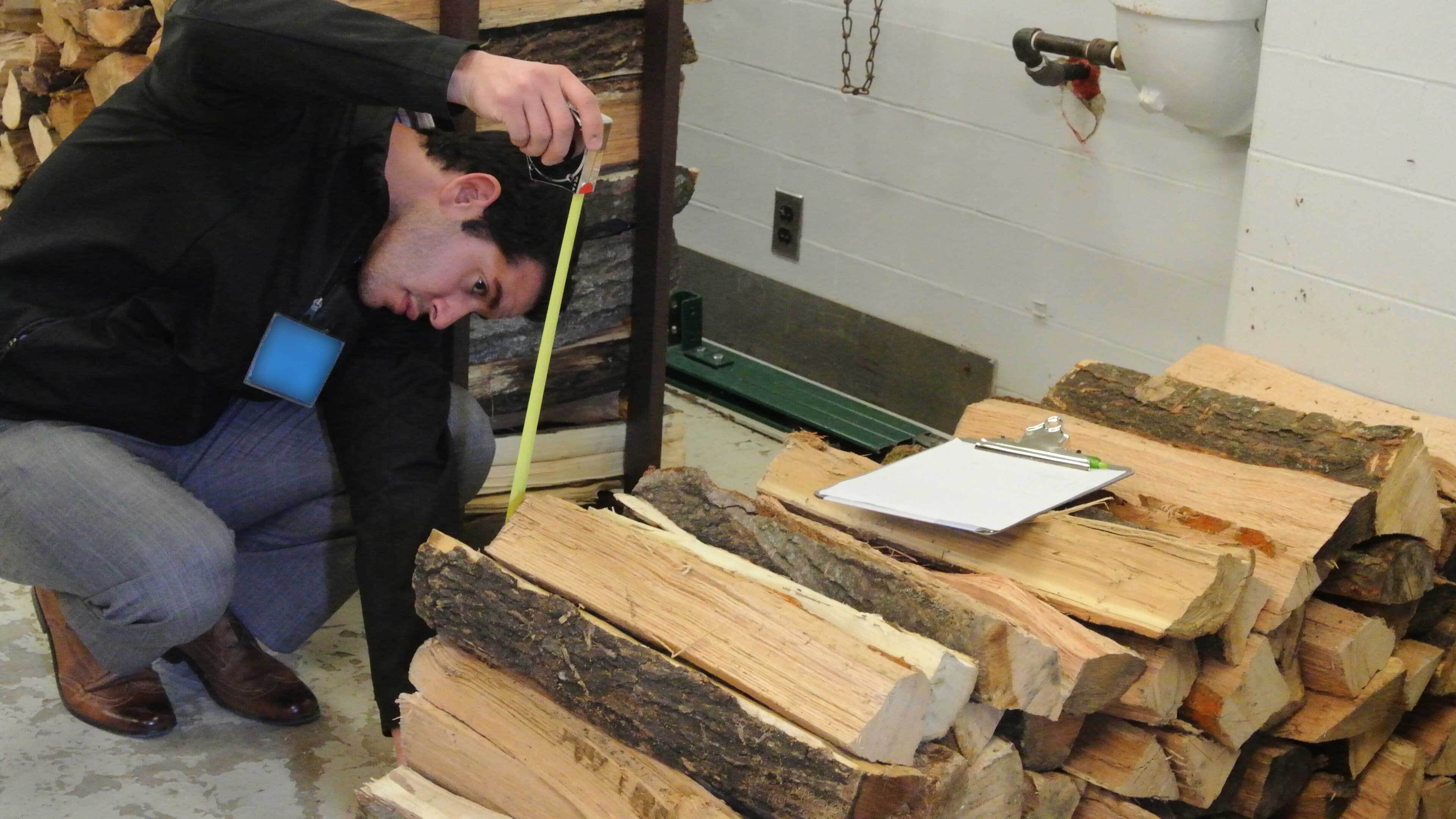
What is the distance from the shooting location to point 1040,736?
5.74ft

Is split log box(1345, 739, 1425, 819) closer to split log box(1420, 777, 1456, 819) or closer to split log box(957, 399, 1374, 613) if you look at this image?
split log box(1420, 777, 1456, 819)

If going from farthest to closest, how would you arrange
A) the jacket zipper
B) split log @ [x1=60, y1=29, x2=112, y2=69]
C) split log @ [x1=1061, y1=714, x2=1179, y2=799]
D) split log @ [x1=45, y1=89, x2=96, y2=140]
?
split log @ [x1=45, y1=89, x2=96, y2=140] → split log @ [x1=60, y1=29, x2=112, y2=69] → the jacket zipper → split log @ [x1=1061, y1=714, x2=1179, y2=799]

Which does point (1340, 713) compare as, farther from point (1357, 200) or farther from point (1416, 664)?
point (1357, 200)

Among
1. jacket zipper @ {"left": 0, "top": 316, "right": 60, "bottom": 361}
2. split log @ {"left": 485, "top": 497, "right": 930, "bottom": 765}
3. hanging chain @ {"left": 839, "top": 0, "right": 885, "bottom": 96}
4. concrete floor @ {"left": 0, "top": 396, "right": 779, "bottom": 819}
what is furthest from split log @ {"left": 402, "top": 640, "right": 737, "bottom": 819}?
hanging chain @ {"left": 839, "top": 0, "right": 885, "bottom": 96}

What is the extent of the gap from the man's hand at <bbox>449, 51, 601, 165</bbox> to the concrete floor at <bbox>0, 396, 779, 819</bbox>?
1.04 m

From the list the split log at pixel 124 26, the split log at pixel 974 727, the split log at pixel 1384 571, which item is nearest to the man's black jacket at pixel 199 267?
the split log at pixel 124 26

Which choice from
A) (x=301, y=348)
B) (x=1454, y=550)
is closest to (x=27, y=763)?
(x=301, y=348)

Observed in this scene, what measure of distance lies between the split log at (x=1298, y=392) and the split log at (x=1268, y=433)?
2.0 inches

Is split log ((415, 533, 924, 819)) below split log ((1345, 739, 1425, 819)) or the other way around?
the other way around

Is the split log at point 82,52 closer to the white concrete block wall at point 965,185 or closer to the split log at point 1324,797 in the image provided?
the white concrete block wall at point 965,185

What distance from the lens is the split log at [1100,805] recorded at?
1.86 meters

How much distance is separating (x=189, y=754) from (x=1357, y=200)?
2074 mm

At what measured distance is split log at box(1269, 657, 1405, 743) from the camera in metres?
2.02

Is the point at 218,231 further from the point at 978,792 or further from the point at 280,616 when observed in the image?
the point at 978,792
